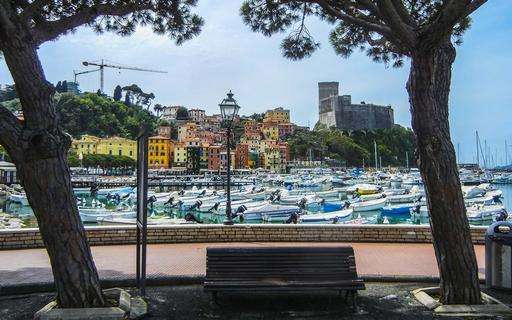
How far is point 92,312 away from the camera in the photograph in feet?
15.6

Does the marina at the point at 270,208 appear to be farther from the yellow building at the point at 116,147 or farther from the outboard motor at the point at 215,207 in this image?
the yellow building at the point at 116,147

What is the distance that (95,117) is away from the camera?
126 m

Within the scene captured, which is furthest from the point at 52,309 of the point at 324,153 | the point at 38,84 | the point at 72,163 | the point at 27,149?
the point at 324,153

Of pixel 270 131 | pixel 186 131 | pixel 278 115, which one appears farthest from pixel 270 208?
pixel 278 115

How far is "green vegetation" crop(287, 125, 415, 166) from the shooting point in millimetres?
134250

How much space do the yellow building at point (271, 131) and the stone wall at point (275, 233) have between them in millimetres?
136224

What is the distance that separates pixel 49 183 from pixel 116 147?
112 m

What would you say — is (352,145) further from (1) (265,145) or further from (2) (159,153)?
(2) (159,153)

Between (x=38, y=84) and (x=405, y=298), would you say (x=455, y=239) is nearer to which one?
(x=405, y=298)

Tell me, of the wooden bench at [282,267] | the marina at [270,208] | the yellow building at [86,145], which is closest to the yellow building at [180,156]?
the yellow building at [86,145]

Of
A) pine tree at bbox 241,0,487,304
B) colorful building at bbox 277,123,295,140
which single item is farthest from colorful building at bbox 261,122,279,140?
pine tree at bbox 241,0,487,304

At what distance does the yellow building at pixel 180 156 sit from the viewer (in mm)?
116688

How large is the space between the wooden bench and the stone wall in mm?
5011

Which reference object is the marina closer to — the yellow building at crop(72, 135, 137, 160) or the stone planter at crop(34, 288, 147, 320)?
the stone planter at crop(34, 288, 147, 320)
